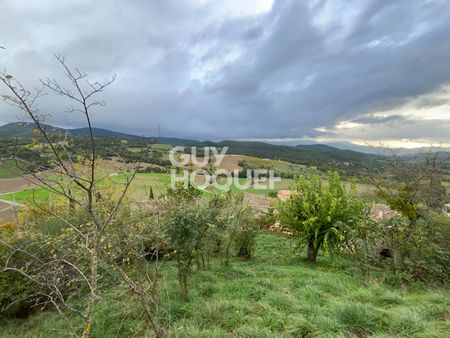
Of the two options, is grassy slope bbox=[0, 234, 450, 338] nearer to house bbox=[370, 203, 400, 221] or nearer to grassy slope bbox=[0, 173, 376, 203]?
grassy slope bbox=[0, 173, 376, 203]

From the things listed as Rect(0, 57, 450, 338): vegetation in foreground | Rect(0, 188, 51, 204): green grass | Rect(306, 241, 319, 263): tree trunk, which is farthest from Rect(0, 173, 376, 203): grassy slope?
Rect(306, 241, 319, 263): tree trunk

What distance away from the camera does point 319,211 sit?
30.9 ft

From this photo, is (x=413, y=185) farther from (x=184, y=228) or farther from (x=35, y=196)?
(x=35, y=196)

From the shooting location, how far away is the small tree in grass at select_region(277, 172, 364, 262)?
30.2 feet

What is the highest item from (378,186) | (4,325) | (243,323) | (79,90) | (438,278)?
(79,90)

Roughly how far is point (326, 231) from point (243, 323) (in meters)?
5.90

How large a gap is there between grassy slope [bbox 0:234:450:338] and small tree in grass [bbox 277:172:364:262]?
9.32 feet

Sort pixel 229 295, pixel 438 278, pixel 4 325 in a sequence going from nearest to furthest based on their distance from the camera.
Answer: pixel 229 295 < pixel 4 325 < pixel 438 278

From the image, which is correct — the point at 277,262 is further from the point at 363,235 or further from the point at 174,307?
the point at 174,307

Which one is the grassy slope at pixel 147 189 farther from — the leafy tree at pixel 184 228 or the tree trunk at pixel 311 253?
the tree trunk at pixel 311 253

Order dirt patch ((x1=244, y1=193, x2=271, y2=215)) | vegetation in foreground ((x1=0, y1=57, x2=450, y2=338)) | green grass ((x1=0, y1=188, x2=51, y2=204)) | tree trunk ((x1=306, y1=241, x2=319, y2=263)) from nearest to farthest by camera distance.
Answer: vegetation in foreground ((x1=0, y1=57, x2=450, y2=338)), green grass ((x1=0, y1=188, x2=51, y2=204)), tree trunk ((x1=306, y1=241, x2=319, y2=263)), dirt patch ((x1=244, y1=193, x2=271, y2=215))

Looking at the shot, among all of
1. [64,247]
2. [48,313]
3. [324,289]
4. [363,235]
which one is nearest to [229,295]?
[324,289]

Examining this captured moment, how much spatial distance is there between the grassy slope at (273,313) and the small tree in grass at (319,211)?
2841 millimetres

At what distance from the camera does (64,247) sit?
5.82 m
